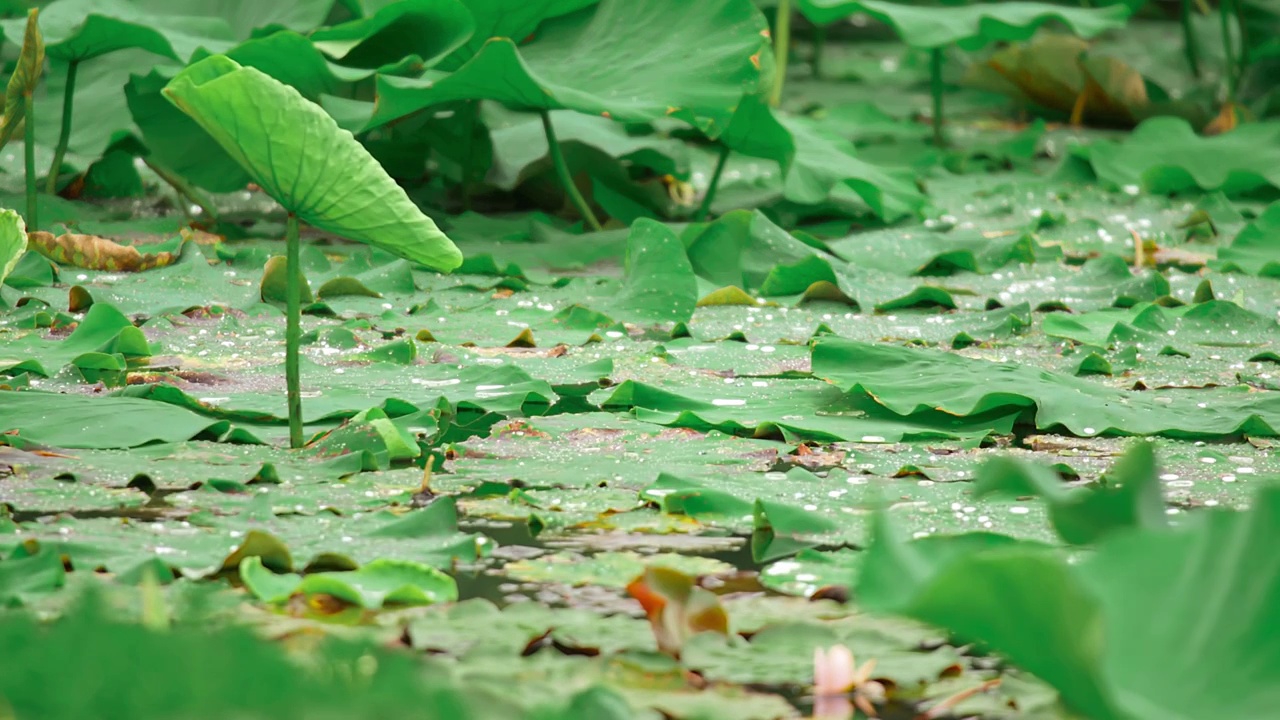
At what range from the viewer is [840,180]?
10.4 ft

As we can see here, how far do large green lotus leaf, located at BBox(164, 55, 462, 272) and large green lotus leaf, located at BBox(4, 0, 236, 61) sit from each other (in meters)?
1.33

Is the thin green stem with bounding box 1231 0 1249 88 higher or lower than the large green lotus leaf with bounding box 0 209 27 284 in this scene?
higher

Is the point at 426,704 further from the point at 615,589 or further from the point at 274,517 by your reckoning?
the point at 274,517

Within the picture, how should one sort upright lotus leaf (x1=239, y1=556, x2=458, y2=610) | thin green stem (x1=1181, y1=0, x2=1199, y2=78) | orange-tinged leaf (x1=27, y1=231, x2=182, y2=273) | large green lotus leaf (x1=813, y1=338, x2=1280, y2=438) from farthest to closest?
thin green stem (x1=1181, y1=0, x2=1199, y2=78)
orange-tinged leaf (x1=27, y1=231, x2=182, y2=273)
large green lotus leaf (x1=813, y1=338, x2=1280, y2=438)
upright lotus leaf (x1=239, y1=556, x2=458, y2=610)

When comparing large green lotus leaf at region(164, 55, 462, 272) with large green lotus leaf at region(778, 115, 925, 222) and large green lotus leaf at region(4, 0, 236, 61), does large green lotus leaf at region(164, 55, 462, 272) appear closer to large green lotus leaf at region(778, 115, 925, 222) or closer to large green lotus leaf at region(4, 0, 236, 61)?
large green lotus leaf at region(4, 0, 236, 61)

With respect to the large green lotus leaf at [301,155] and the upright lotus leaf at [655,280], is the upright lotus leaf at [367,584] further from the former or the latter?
the upright lotus leaf at [655,280]

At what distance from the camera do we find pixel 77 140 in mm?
3312

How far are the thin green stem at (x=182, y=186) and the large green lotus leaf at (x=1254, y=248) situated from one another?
2099 mm

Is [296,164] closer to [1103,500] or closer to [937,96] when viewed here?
[1103,500]

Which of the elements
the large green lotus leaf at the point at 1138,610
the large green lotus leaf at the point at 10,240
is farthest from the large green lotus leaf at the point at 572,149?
the large green lotus leaf at the point at 1138,610

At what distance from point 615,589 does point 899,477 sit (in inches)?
18.4

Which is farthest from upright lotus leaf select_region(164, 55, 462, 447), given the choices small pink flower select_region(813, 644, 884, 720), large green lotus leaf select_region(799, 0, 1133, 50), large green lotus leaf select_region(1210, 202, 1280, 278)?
large green lotus leaf select_region(799, 0, 1133, 50)

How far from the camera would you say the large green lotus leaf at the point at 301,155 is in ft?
4.72

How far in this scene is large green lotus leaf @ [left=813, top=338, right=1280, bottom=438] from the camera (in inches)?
68.4
